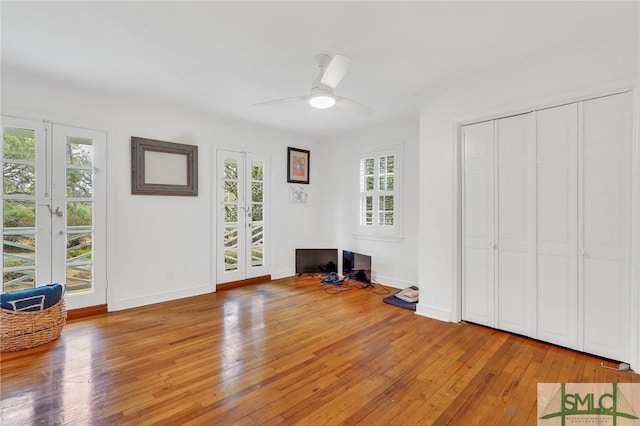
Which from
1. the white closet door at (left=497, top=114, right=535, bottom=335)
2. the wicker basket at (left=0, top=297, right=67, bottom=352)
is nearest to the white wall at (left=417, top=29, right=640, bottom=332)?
the white closet door at (left=497, top=114, right=535, bottom=335)

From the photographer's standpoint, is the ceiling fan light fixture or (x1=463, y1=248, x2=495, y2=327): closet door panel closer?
the ceiling fan light fixture

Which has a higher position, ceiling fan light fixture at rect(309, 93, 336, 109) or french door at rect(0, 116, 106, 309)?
ceiling fan light fixture at rect(309, 93, 336, 109)

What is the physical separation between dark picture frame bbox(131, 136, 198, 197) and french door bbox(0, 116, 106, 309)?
344 millimetres

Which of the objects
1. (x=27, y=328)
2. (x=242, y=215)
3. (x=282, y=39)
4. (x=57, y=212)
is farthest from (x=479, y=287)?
(x=57, y=212)

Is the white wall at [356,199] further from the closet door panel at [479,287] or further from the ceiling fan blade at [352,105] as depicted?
the ceiling fan blade at [352,105]

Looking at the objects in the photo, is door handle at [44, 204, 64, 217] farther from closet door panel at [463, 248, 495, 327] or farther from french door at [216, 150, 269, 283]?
closet door panel at [463, 248, 495, 327]

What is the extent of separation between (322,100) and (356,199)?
2931 millimetres

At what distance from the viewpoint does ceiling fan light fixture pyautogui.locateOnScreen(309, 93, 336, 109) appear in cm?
265

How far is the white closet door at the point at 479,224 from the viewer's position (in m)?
3.15

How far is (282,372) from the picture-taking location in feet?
7.68

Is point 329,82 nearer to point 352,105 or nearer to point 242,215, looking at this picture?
point 352,105

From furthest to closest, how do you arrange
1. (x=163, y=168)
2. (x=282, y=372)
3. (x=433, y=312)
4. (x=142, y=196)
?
(x=163, y=168) < (x=142, y=196) < (x=433, y=312) < (x=282, y=372)

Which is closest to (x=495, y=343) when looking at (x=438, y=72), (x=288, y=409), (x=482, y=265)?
(x=482, y=265)

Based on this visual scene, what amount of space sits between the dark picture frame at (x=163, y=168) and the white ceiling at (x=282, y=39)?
76 cm
